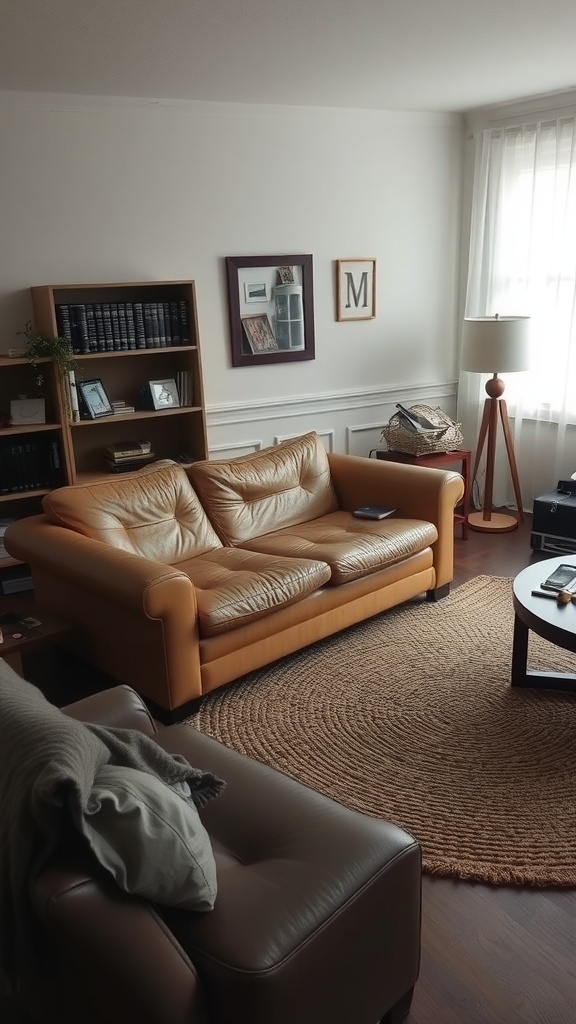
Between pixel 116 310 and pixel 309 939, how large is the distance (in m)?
3.25

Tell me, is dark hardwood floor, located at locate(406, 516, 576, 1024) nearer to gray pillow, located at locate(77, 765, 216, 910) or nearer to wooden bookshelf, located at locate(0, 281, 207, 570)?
gray pillow, located at locate(77, 765, 216, 910)

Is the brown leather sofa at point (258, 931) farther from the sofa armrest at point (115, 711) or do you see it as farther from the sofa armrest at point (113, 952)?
the sofa armrest at point (115, 711)

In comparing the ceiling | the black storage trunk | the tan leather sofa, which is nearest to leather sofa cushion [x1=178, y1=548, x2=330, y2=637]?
the tan leather sofa

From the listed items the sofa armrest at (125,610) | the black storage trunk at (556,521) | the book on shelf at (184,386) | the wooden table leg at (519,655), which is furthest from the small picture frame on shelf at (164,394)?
the wooden table leg at (519,655)

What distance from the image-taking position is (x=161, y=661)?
270 centimetres

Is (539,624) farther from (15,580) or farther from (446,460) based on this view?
(15,580)

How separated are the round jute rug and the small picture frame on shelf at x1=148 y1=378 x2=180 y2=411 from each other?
5.20ft

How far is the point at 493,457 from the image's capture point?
483cm

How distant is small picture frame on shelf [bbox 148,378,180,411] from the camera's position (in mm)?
4164

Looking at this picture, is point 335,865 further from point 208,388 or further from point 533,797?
point 208,388

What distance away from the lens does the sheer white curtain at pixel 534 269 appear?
181 inches

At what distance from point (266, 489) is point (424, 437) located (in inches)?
49.4

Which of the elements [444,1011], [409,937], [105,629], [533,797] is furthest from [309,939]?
[105,629]

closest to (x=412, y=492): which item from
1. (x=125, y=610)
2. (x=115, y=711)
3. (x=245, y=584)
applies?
(x=245, y=584)
